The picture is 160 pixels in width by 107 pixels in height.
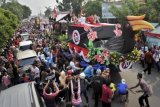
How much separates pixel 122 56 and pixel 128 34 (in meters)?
1.10

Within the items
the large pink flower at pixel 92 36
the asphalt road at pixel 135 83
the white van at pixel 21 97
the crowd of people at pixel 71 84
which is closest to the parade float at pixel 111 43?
the large pink flower at pixel 92 36

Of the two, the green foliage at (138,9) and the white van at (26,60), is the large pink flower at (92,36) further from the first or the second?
the green foliage at (138,9)

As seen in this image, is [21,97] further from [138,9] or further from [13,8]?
[13,8]

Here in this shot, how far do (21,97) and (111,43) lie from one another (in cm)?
872

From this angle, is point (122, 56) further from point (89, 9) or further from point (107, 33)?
point (89, 9)

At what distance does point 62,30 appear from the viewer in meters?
32.3

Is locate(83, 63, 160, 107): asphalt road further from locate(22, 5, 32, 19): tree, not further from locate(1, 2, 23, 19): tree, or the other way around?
locate(22, 5, 32, 19): tree

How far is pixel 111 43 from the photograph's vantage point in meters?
15.4

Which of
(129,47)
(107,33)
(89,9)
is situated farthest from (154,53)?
(89,9)

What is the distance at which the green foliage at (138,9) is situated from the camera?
32719mm

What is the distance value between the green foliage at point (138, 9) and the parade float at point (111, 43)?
624 inches

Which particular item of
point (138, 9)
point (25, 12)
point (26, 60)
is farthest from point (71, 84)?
point (25, 12)

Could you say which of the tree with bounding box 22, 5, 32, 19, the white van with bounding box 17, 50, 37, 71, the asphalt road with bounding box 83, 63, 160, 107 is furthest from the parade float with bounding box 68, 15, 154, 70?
the tree with bounding box 22, 5, 32, 19

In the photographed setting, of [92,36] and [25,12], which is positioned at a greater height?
[92,36]
